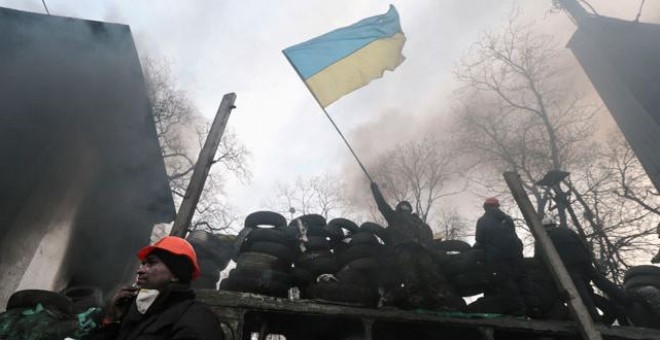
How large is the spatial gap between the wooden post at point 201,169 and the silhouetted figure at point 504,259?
4.74m

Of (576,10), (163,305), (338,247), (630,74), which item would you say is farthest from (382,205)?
(576,10)

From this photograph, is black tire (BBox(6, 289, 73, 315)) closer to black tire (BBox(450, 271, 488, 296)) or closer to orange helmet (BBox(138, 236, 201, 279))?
orange helmet (BBox(138, 236, 201, 279))

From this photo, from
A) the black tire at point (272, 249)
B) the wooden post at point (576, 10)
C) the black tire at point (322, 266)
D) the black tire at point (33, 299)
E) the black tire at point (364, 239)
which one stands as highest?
the wooden post at point (576, 10)

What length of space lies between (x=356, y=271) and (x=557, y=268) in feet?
9.80

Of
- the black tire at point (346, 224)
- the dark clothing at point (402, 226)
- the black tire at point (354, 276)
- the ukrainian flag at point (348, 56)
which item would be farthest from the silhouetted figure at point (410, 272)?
the ukrainian flag at point (348, 56)

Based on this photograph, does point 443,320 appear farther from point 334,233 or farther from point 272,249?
point 272,249

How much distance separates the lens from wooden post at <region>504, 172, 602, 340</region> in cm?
465

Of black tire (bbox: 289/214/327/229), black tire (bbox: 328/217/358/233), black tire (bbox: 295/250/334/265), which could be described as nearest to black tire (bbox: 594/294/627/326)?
black tire (bbox: 328/217/358/233)

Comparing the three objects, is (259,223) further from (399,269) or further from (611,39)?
(611,39)

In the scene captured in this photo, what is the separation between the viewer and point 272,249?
611 centimetres

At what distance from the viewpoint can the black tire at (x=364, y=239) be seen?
6675 mm

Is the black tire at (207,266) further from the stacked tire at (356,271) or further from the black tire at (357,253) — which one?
the black tire at (357,253)

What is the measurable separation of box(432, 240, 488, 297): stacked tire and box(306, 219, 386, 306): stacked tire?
46.9 inches

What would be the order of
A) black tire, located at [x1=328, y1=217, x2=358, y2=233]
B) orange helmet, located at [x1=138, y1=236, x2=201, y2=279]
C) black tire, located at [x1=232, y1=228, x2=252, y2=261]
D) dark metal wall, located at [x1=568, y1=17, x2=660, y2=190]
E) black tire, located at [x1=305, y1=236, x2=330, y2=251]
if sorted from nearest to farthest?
orange helmet, located at [x1=138, y1=236, x2=201, y2=279] → black tire, located at [x1=305, y1=236, x2=330, y2=251] → black tire, located at [x1=328, y1=217, x2=358, y2=233] → black tire, located at [x1=232, y1=228, x2=252, y2=261] → dark metal wall, located at [x1=568, y1=17, x2=660, y2=190]
